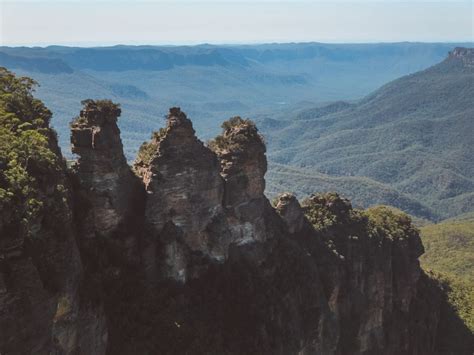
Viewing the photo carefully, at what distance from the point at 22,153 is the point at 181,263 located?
1286cm

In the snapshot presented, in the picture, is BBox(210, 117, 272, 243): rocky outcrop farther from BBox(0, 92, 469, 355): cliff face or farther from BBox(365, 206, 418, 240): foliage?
BBox(365, 206, 418, 240): foliage

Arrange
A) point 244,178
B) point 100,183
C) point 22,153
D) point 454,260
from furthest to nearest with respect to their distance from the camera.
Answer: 1. point 454,260
2. point 244,178
3. point 100,183
4. point 22,153

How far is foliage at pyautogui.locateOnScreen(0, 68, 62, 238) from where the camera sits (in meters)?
20.9

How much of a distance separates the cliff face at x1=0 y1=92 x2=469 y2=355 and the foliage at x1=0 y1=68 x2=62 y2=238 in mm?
1500

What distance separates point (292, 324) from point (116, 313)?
13430 millimetres

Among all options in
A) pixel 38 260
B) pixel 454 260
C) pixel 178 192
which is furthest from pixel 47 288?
pixel 454 260

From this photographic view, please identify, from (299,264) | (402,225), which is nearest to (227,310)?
(299,264)

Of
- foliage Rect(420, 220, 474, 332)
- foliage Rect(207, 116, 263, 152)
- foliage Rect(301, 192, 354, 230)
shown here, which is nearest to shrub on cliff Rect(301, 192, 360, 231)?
foliage Rect(301, 192, 354, 230)

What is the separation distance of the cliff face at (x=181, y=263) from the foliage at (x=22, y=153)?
1.50m

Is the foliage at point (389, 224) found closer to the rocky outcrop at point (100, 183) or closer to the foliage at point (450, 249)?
the rocky outcrop at point (100, 183)

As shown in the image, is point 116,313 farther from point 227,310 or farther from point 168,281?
point 227,310

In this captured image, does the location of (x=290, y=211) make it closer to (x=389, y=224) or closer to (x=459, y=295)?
(x=389, y=224)

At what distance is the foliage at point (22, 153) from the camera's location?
20.9 meters

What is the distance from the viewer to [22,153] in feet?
75.8
